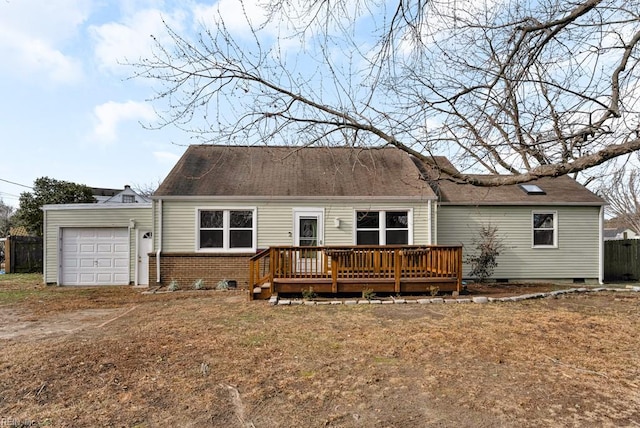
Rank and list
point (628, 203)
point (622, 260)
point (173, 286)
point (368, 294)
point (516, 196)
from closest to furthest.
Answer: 1. point (368, 294)
2. point (173, 286)
3. point (516, 196)
4. point (622, 260)
5. point (628, 203)

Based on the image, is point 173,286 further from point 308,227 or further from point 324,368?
point 324,368

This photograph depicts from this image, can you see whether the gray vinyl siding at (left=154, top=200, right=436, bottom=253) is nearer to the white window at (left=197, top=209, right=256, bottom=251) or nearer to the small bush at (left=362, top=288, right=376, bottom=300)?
the white window at (left=197, top=209, right=256, bottom=251)

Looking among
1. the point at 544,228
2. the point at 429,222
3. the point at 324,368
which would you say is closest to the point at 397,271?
the point at 429,222

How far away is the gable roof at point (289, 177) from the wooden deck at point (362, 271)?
2765 millimetres

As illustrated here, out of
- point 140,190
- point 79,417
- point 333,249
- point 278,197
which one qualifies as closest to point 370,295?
point 333,249

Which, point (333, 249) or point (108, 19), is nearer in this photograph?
point (108, 19)

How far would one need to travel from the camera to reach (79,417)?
121 inches

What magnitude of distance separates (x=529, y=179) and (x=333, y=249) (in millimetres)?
4922

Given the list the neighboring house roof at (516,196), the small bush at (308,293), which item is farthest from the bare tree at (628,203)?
the small bush at (308,293)

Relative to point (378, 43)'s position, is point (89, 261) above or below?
below

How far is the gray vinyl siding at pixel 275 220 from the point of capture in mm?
11320

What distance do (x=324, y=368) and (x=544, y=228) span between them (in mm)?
11123

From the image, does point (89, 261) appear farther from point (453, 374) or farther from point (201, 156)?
point (453, 374)

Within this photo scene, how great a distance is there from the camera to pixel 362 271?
9.03 metres
